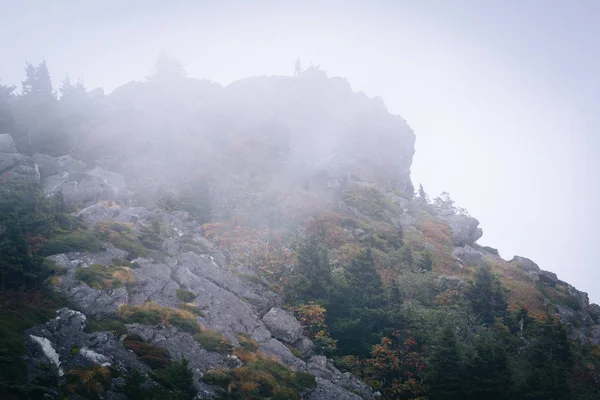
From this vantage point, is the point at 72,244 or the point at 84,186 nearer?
the point at 72,244

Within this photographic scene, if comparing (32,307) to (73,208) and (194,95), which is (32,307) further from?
(194,95)

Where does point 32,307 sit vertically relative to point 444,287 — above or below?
below

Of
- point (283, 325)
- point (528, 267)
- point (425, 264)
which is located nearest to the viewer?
point (283, 325)

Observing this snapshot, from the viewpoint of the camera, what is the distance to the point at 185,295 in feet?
78.6

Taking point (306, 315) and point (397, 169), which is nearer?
point (306, 315)

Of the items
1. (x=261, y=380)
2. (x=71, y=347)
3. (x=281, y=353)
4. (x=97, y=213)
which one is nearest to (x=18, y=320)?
(x=71, y=347)

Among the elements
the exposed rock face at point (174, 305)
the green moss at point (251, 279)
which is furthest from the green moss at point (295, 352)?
the green moss at point (251, 279)

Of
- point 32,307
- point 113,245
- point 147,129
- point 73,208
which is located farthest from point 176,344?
point 147,129

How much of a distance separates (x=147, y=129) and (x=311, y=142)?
3001 centimetres

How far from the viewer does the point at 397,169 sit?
64562 mm

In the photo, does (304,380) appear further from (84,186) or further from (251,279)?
(84,186)

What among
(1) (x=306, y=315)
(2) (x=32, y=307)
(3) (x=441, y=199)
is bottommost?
(2) (x=32, y=307)

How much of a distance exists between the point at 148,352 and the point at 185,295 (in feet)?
23.2

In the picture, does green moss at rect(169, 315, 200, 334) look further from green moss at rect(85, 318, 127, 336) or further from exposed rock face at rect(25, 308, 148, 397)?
exposed rock face at rect(25, 308, 148, 397)
